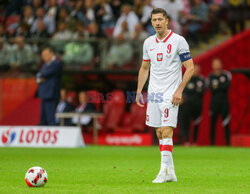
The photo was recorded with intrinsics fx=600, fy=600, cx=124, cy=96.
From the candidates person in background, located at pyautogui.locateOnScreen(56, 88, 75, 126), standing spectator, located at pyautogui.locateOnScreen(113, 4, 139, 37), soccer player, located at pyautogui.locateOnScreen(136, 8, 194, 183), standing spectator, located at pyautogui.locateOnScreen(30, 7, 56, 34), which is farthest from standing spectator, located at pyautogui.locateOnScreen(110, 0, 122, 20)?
soccer player, located at pyautogui.locateOnScreen(136, 8, 194, 183)

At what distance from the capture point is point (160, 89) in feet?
26.9

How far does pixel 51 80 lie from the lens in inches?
683

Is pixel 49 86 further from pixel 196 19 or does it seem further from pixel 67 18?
pixel 196 19

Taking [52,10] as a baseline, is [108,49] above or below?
below

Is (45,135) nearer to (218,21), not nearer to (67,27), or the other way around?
(67,27)

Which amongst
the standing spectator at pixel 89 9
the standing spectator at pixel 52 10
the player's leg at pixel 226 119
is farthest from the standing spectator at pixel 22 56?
the player's leg at pixel 226 119

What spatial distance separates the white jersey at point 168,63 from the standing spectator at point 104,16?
12.9 m

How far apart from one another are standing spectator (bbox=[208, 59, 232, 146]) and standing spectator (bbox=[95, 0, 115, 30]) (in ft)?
15.4

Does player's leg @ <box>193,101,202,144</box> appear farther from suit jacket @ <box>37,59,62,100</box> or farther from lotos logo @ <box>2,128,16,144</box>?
lotos logo @ <box>2,128,16,144</box>

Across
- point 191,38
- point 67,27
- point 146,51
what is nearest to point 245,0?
point 191,38

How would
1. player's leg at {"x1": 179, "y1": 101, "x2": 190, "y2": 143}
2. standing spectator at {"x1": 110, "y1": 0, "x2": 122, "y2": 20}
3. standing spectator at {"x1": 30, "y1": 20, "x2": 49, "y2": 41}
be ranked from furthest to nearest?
standing spectator at {"x1": 110, "y1": 0, "x2": 122, "y2": 20} → standing spectator at {"x1": 30, "y1": 20, "x2": 49, "y2": 41} → player's leg at {"x1": 179, "y1": 101, "x2": 190, "y2": 143}

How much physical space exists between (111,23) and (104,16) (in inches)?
14.1

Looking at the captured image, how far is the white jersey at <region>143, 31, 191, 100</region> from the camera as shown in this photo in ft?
26.7

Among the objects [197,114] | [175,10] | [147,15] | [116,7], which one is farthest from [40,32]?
[197,114]
